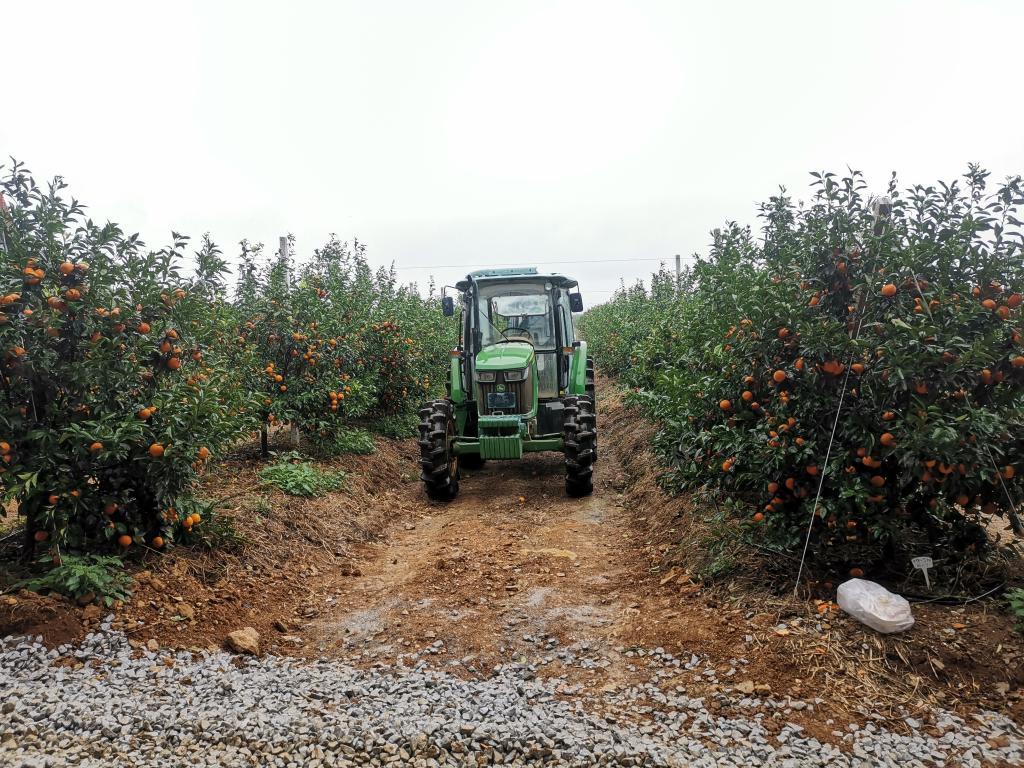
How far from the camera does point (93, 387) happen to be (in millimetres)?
3885

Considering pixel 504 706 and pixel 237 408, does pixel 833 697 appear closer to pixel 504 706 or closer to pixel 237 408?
pixel 504 706

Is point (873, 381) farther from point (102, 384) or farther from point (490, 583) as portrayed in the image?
point (102, 384)

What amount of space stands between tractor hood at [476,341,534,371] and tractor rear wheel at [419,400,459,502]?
67 centimetres

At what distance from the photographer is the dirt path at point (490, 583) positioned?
12.4 feet

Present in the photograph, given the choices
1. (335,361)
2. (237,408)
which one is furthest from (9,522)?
(335,361)

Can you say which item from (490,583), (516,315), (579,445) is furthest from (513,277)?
(490,583)

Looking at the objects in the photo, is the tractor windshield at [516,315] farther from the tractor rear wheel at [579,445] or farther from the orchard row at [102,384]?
the orchard row at [102,384]

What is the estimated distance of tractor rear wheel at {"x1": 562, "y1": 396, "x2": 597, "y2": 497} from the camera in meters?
6.80

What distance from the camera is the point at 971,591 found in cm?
354

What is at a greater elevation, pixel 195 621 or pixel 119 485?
pixel 119 485

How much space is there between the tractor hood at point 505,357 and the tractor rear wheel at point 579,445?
76 cm

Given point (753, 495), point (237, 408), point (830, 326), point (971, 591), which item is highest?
point (830, 326)

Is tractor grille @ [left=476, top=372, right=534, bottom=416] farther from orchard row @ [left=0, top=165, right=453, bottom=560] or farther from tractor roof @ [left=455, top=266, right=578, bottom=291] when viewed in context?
orchard row @ [left=0, top=165, right=453, bottom=560]

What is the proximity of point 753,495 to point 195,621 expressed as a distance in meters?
3.77
